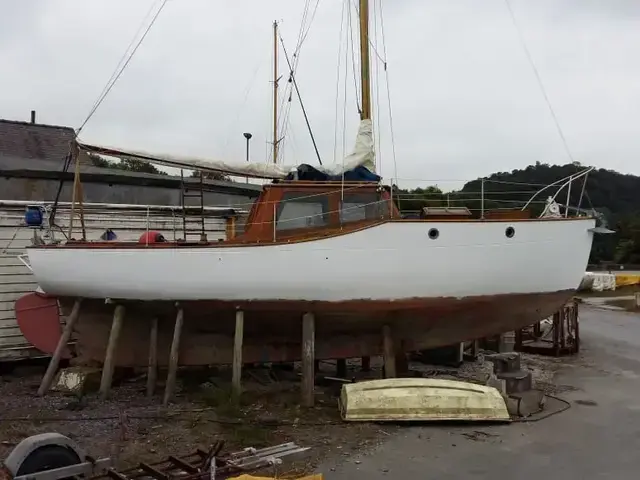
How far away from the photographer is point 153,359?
1102 centimetres

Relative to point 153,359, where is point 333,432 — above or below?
below

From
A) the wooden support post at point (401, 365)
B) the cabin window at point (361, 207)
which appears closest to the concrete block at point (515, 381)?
the wooden support post at point (401, 365)

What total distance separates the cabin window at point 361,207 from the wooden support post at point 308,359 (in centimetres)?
187

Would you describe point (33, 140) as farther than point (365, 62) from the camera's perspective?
Yes

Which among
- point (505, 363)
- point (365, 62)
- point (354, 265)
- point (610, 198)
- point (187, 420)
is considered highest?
point (610, 198)

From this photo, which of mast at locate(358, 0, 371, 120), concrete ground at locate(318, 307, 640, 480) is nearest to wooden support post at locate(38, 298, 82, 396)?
concrete ground at locate(318, 307, 640, 480)

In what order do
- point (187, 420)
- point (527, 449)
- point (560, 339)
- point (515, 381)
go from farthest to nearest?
point (560, 339) → point (515, 381) → point (187, 420) → point (527, 449)

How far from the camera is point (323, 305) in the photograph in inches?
415

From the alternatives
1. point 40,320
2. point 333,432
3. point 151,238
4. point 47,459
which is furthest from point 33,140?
point 47,459

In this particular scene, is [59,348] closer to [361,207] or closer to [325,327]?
[325,327]

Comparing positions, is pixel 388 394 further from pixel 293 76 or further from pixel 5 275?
pixel 293 76

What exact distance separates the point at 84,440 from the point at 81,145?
5.28 meters

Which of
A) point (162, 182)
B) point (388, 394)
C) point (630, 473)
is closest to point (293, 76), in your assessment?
point (162, 182)

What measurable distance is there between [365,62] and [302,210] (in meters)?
3.25
